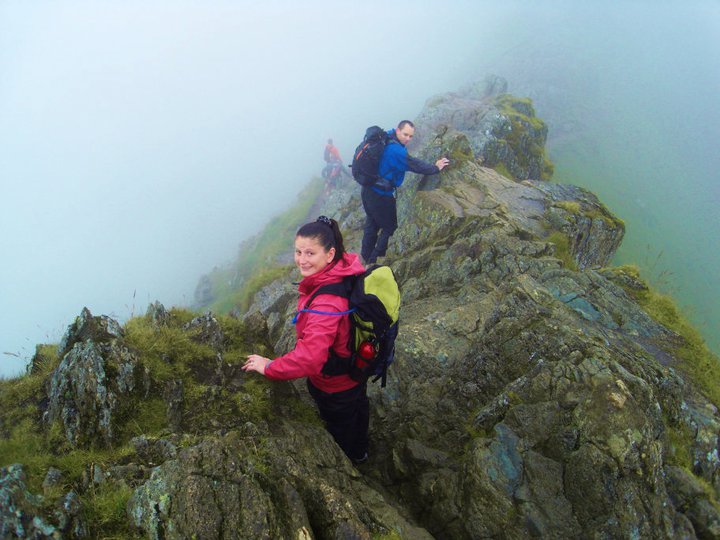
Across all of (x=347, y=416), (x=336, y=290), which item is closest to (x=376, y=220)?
(x=347, y=416)

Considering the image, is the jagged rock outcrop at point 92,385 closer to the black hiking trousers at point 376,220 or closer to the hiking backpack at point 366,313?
the hiking backpack at point 366,313

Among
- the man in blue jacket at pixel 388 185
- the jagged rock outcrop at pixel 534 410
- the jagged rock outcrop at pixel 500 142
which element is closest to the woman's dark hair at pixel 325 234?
the jagged rock outcrop at pixel 534 410

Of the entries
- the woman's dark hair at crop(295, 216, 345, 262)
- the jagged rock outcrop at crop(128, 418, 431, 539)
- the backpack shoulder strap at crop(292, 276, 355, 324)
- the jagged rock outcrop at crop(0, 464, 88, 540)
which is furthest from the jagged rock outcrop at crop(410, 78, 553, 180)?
the jagged rock outcrop at crop(0, 464, 88, 540)

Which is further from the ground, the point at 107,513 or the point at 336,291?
the point at 336,291

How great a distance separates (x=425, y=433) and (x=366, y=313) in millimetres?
4232

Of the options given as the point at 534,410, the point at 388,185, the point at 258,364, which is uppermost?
the point at 388,185

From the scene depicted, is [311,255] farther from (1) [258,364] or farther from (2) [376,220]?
(2) [376,220]

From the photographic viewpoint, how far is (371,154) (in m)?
13.3

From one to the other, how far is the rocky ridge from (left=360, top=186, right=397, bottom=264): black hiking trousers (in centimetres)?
507

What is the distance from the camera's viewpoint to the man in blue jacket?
13.1 metres

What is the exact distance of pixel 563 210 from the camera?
17172 millimetres

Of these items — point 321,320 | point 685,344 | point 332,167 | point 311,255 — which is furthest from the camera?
point 332,167

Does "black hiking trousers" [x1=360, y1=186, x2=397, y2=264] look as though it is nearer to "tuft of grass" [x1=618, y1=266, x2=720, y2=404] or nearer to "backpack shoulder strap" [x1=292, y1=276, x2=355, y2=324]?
"tuft of grass" [x1=618, y1=266, x2=720, y2=404]

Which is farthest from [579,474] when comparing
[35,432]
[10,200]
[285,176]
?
[10,200]
